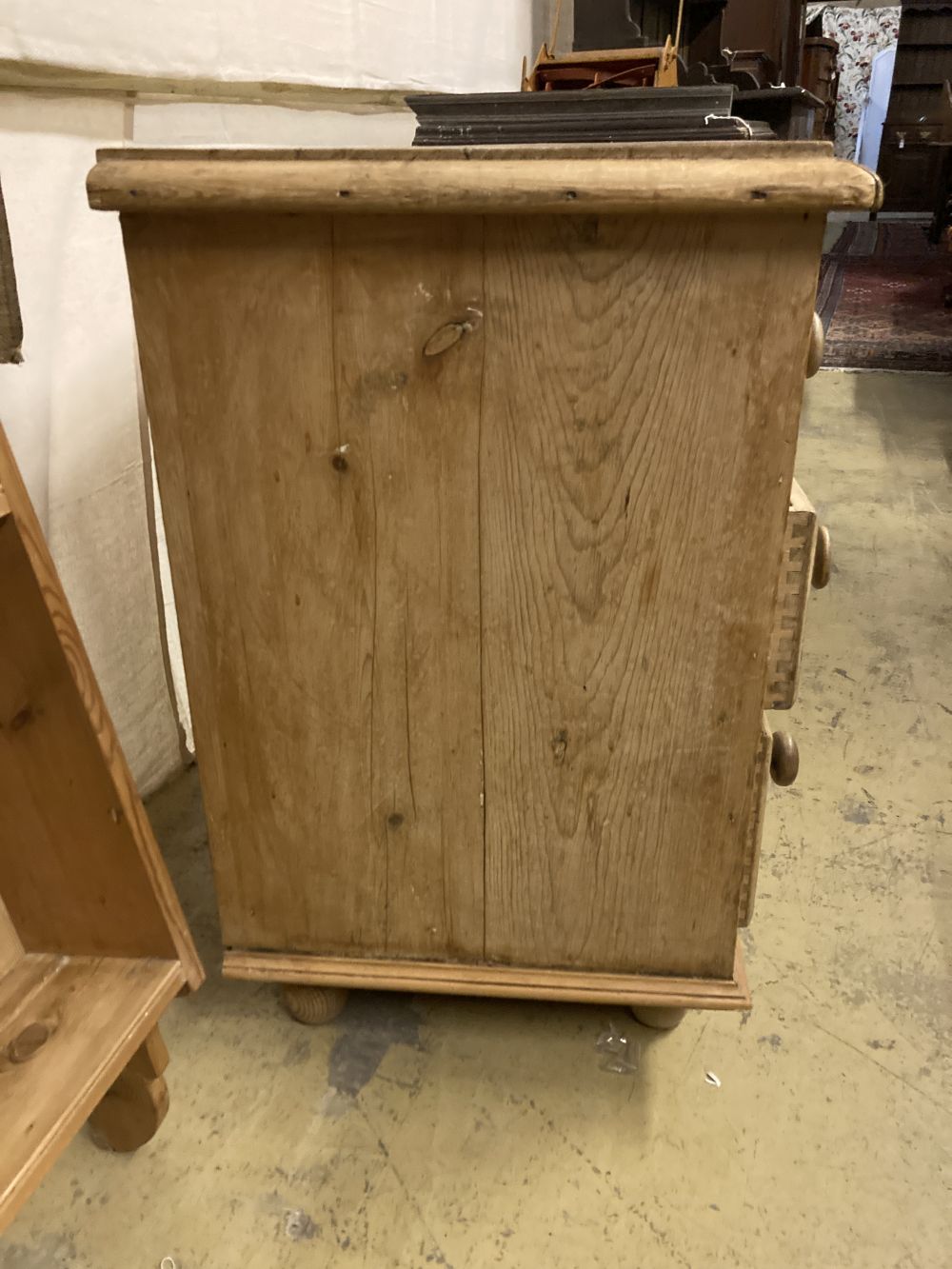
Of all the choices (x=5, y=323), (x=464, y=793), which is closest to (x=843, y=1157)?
(x=464, y=793)

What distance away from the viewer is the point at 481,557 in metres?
0.81

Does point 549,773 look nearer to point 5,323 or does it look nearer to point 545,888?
point 545,888

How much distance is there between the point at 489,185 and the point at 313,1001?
0.89 meters

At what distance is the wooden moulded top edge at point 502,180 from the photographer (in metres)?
0.64

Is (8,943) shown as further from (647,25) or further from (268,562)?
(647,25)

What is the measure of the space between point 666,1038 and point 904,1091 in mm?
260

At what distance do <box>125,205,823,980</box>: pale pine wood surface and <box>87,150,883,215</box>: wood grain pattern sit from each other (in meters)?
0.03

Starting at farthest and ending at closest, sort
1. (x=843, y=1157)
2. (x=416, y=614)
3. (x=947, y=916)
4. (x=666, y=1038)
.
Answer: (x=947, y=916)
(x=666, y=1038)
(x=843, y=1157)
(x=416, y=614)

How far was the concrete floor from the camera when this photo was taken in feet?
2.97

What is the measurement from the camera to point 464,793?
94 centimetres

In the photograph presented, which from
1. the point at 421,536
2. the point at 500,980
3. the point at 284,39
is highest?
the point at 284,39

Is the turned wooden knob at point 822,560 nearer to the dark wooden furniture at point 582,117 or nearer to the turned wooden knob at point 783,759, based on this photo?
the turned wooden knob at point 783,759

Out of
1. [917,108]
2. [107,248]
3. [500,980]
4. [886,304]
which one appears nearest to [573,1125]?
[500,980]

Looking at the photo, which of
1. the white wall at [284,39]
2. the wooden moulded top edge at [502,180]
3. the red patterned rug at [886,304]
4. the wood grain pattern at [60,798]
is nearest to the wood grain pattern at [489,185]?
the wooden moulded top edge at [502,180]
